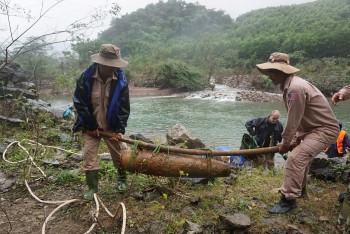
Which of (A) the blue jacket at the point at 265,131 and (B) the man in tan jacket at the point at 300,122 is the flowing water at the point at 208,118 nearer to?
(A) the blue jacket at the point at 265,131

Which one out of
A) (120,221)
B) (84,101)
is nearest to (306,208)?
(120,221)

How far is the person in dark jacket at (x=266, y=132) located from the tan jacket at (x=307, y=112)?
3.13 m

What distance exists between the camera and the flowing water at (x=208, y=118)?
12102 mm

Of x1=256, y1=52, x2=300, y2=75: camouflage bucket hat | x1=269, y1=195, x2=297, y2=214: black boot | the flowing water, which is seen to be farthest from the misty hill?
x1=269, y1=195, x2=297, y2=214: black boot

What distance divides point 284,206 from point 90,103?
7.71ft

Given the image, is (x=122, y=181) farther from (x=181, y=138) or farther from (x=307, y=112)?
(x=181, y=138)

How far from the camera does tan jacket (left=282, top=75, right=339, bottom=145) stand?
114 inches

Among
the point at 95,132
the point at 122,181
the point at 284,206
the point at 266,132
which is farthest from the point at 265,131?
the point at 95,132

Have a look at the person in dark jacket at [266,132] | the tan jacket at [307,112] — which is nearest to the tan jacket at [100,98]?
the tan jacket at [307,112]

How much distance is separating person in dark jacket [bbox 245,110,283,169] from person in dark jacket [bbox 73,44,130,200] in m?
3.56

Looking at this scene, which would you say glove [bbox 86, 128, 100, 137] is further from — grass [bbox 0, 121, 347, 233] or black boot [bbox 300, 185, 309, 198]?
black boot [bbox 300, 185, 309, 198]

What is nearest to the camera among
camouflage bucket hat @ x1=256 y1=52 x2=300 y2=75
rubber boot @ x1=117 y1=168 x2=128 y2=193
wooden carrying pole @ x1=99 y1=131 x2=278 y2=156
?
camouflage bucket hat @ x1=256 y1=52 x2=300 y2=75

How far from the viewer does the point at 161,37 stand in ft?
255

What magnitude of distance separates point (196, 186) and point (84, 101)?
5.65 feet
